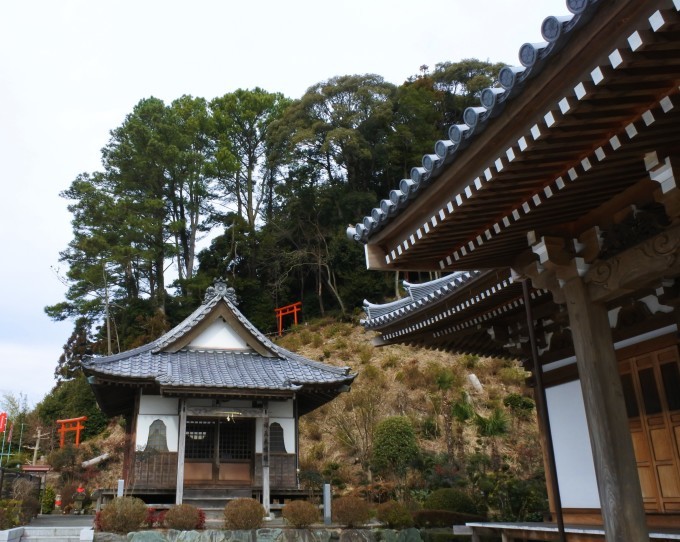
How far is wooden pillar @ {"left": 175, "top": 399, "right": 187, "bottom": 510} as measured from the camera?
1430 centimetres

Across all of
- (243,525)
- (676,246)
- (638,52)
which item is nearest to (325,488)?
(243,525)

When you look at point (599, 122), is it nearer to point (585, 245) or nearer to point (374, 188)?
point (585, 245)

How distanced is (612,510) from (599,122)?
2.82 m

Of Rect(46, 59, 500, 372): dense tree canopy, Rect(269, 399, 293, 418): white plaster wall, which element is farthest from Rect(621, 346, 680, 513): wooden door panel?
Rect(46, 59, 500, 372): dense tree canopy

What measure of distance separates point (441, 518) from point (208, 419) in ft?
21.4

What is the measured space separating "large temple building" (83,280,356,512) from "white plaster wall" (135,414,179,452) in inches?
0.9

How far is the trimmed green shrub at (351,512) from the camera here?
1301 cm

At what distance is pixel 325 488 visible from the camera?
14781 mm

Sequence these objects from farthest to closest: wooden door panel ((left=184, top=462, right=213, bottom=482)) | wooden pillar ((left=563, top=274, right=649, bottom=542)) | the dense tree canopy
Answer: the dense tree canopy → wooden door panel ((left=184, top=462, right=213, bottom=482)) → wooden pillar ((left=563, top=274, right=649, bottom=542))

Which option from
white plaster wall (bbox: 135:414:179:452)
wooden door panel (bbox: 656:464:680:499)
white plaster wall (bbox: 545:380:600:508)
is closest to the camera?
wooden door panel (bbox: 656:464:680:499)

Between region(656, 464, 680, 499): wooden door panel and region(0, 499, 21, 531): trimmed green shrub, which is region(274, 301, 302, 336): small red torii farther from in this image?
region(656, 464, 680, 499): wooden door panel

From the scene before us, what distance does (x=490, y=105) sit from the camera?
3877 millimetres

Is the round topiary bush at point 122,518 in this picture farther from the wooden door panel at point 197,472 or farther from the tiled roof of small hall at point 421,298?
the tiled roof of small hall at point 421,298

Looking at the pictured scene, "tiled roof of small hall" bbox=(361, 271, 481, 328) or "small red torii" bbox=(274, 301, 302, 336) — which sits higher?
"small red torii" bbox=(274, 301, 302, 336)
